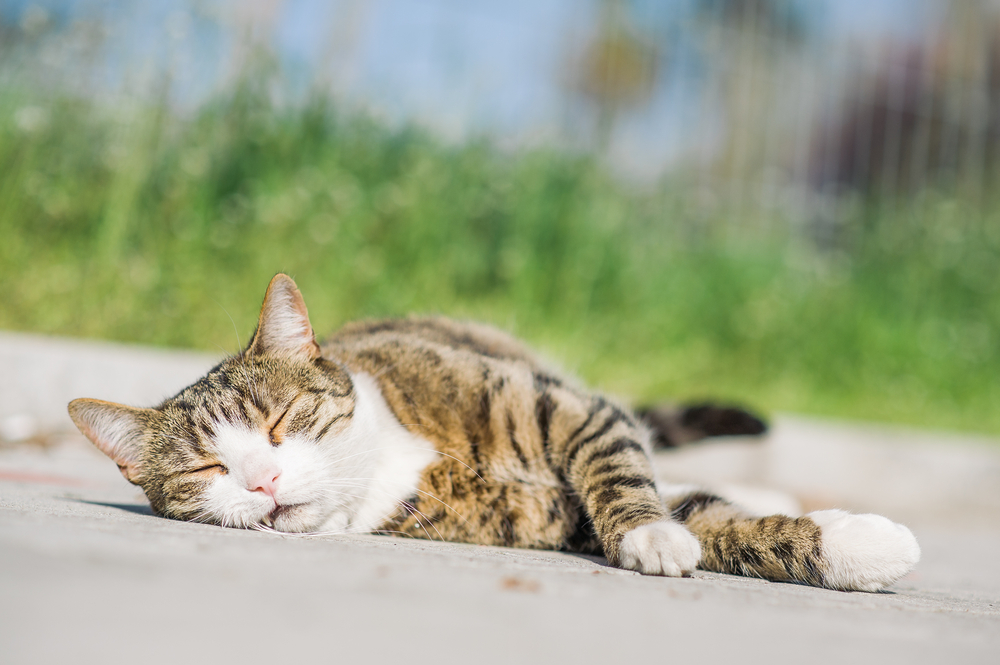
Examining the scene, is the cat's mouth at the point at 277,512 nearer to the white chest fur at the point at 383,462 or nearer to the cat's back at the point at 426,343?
the white chest fur at the point at 383,462

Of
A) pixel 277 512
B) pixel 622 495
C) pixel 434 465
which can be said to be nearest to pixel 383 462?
pixel 434 465

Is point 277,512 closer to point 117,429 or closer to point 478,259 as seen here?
point 117,429

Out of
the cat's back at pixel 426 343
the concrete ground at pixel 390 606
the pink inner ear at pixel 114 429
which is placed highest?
the cat's back at pixel 426 343

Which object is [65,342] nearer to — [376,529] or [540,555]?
[376,529]

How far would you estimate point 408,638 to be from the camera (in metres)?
0.72

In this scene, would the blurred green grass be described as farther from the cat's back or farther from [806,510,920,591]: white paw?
[806,510,920,591]: white paw

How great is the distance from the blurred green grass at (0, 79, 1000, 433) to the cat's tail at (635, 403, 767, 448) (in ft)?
3.23

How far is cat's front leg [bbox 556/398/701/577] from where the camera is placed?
1.28 m

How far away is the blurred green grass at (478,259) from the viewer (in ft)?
10.3

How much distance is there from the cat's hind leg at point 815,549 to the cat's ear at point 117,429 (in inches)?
47.7

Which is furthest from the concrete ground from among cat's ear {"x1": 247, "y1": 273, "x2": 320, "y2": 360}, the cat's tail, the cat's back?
the cat's tail

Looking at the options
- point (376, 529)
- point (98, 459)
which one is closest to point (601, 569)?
point (376, 529)

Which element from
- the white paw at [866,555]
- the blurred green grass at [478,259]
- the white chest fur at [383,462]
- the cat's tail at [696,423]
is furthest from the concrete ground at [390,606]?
the blurred green grass at [478,259]

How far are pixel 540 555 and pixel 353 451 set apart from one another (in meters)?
0.47
